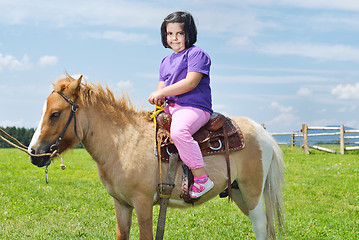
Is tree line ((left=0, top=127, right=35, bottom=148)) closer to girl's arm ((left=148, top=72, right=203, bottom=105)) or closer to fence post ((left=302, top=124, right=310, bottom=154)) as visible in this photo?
fence post ((left=302, top=124, right=310, bottom=154))

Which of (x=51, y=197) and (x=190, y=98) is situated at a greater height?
(x=190, y=98)

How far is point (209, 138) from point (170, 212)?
4.24 metres

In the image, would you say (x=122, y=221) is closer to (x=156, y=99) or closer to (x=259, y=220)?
(x=156, y=99)

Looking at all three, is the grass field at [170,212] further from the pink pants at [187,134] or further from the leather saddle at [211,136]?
the pink pants at [187,134]

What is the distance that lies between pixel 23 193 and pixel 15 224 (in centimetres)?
289

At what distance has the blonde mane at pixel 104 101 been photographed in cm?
396

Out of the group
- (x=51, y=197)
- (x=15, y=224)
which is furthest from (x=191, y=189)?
(x=51, y=197)

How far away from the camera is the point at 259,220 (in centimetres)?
454

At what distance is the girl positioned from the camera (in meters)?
4.01

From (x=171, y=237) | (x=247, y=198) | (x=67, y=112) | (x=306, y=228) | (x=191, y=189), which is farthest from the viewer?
(x=306, y=228)

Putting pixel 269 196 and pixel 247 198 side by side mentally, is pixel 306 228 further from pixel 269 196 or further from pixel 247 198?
pixel 247 198

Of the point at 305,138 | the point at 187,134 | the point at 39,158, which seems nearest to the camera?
the point at 39,158

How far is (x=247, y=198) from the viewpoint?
15.0 feet

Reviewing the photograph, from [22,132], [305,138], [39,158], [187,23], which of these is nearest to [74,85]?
[39,158]
